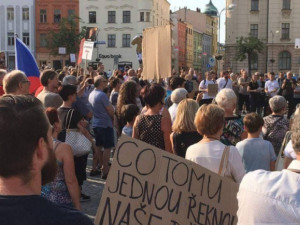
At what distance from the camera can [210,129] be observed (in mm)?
4191

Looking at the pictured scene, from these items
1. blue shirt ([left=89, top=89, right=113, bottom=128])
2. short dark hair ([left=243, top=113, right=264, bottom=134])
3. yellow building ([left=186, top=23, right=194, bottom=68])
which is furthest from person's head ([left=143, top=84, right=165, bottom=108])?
yellow building ([left=186, top=23, right=194, bottom=68])

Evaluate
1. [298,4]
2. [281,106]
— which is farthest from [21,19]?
[281,106]

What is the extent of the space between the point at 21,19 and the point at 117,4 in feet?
41.7

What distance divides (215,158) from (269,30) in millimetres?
58859

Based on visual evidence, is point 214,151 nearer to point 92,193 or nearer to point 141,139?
point 141,139

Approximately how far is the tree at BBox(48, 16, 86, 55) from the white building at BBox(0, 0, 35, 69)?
5635 millimetres

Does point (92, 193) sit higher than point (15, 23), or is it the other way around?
point (15, 23)

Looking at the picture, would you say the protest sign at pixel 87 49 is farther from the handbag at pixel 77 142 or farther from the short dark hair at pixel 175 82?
the handbag at pixel 77 142

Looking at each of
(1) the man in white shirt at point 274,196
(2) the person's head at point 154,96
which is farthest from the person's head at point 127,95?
(1) the man in white shirt at point 274,196

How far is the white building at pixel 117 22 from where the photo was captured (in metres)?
67.4

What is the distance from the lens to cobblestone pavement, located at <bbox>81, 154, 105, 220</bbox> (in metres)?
6.77

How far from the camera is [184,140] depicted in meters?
5.05

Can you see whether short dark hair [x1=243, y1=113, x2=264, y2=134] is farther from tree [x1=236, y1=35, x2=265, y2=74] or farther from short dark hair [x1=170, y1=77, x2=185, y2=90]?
tree [x1=236, y1=35, x2=265, y2=74]

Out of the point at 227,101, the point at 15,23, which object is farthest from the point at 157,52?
the point at 15,23
